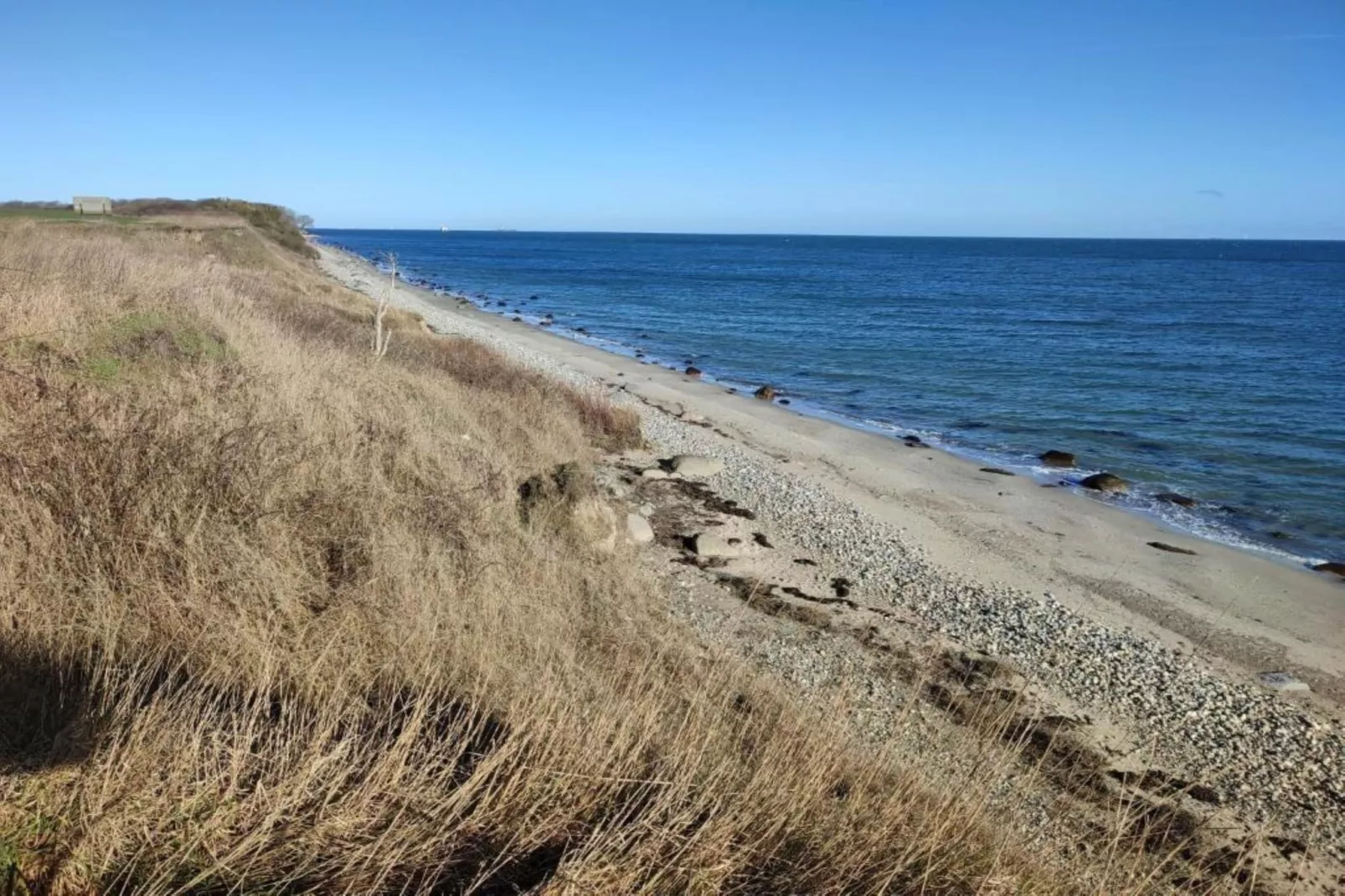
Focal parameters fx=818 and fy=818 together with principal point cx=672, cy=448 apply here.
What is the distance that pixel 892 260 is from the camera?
436 feet

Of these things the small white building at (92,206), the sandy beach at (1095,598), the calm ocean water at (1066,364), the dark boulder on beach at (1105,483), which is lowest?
the sandy beach at (1095,598)

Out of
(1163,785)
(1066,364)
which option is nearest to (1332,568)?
(1163,785)

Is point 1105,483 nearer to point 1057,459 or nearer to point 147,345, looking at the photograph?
point 1057,459

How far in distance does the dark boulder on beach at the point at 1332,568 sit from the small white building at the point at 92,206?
51.0 metres

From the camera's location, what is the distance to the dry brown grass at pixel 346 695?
308 cm

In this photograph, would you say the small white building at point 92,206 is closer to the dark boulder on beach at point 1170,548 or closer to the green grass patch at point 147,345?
the green grass patch at point 147,345

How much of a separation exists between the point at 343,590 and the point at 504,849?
3218 mm

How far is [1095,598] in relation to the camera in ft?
38.3

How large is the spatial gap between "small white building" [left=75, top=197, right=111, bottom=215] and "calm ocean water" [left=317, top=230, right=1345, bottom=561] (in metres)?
21.9

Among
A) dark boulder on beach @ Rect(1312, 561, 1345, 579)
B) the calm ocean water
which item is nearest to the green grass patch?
the calm ocean water

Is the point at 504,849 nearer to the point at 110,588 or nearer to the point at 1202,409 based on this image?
the point at 110,588

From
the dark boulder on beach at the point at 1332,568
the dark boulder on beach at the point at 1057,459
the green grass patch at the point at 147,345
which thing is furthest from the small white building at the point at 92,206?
the dark boulder on beach at the point at 1332,568

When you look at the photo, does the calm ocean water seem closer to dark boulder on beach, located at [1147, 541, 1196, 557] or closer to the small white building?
dark boulder on beach, located at [1147, 541, 1196, 557]

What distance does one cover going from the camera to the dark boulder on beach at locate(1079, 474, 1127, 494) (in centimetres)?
1755
